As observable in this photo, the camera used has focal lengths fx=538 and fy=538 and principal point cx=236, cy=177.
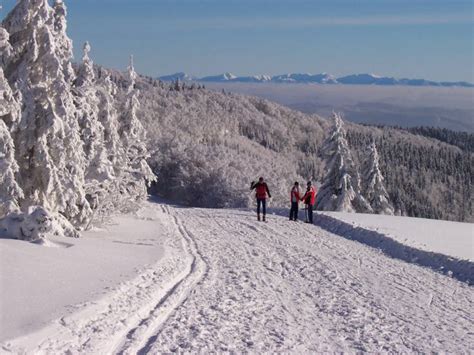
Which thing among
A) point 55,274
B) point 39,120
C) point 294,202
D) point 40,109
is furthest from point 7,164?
point 294,202

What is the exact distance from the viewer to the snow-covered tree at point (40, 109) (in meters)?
15.8

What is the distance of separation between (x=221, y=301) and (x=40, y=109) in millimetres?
9691

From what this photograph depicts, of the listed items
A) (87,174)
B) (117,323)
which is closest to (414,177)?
(87,174)

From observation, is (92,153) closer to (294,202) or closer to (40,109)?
(40,109)

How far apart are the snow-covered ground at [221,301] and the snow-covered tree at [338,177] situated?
30.5 metres

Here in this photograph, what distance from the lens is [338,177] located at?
4612 cm

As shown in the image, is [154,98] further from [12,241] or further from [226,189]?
[12,241]

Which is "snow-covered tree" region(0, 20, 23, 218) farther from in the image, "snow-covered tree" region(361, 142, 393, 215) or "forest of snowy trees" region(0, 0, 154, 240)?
"snow-covered tree" region(361, 142, 393, 215)

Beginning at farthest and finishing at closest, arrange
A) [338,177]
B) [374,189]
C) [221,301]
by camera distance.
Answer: [374,189] → [338,177] → [221,301]

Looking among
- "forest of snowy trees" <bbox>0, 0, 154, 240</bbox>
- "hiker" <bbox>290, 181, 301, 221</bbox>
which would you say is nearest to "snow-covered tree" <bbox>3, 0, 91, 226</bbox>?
"forest of snowy trees" <bbox>0, 0, 154, 240</bbox>

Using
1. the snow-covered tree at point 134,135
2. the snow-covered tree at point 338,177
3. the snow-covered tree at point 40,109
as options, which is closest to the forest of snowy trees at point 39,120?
the snow-covered tree at point 40,109

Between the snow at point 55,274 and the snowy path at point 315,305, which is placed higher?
the snow at point 55,274

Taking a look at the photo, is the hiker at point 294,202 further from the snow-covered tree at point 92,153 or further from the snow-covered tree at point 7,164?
the snow-covered tree at point 7,164

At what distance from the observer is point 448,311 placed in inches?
374
